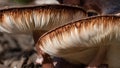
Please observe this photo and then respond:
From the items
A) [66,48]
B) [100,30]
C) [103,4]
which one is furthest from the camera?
[103,4]

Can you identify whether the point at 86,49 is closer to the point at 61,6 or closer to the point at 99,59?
the point at 99,59

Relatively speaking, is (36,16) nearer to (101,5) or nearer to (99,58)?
(99,58)

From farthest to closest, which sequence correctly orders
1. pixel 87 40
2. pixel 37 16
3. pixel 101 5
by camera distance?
pixel 101 5 → pixel 37 16 → pixel 87 40

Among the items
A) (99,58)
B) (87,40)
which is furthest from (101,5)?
(87,40)

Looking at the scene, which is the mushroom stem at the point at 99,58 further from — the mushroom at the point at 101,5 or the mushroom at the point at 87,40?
the mushroom at the point at 101,5

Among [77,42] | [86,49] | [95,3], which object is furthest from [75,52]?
[95,3]

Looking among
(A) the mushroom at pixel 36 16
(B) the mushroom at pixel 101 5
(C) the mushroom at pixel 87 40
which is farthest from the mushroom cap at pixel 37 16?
(B) the mushroom at pixel 101 5

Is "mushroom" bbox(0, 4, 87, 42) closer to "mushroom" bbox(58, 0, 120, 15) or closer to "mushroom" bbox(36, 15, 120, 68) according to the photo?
"mushroom" bbox(36, 15, 120, 68)

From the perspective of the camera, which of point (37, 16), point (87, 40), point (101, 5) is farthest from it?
point (101, 5)
